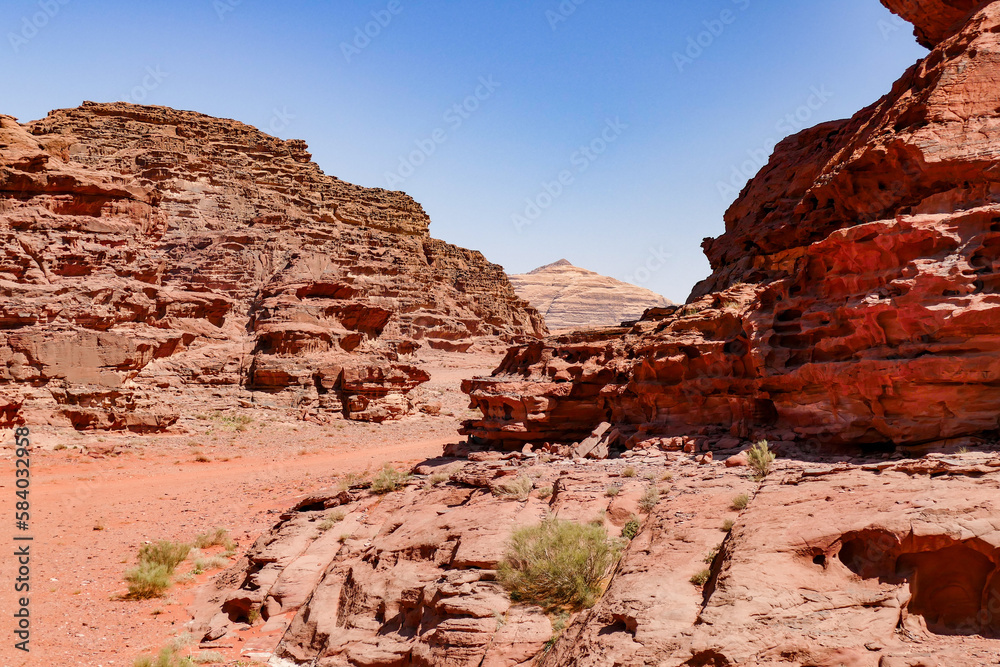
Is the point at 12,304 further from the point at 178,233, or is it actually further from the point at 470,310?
the point at 470,310

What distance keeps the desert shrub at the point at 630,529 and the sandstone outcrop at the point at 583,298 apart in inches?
4298

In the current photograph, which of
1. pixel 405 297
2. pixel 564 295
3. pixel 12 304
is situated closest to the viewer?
pixel 12 304

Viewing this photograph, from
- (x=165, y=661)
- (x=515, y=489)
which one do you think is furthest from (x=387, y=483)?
(x=165, y=661)

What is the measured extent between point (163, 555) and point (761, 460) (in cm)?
971

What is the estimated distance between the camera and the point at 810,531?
4.81 m

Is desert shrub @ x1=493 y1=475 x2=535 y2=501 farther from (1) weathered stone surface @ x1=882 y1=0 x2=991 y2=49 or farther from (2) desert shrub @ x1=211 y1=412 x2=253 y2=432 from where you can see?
(2) desert shrub @ x1=211 y1=412 x2=253 y2=432

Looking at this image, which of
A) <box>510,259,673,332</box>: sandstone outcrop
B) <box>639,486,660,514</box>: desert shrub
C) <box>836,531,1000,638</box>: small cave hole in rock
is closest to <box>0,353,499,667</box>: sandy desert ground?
<box>639,486,660,514</box>: desert shrub

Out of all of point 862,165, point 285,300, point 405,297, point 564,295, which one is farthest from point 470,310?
point 564,295

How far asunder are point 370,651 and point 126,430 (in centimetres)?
1681

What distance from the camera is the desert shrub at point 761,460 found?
7.23 metres

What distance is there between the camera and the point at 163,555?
10.5 meters

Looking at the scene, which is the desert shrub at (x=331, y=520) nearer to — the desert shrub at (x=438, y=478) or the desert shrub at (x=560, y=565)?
the desert shrub at (x=438, y=478)

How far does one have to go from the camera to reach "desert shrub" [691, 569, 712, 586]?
5.00 metres

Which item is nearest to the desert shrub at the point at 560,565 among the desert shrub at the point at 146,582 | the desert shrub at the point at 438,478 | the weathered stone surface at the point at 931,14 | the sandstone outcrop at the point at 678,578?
the sandstone outcrop at the point at 678,578
